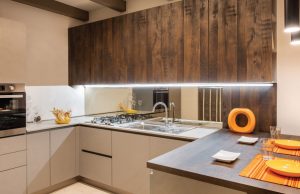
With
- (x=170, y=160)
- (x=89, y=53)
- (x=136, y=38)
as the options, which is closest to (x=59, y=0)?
(x=89, y=53)

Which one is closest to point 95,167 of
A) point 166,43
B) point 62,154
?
point 62,154

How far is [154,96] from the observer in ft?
11.3

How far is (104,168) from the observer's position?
3.15m

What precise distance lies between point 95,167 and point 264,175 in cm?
249

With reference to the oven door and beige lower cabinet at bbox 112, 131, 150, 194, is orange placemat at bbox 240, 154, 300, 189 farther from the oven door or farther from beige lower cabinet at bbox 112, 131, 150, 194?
the oven door

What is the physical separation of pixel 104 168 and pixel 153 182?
1670 mm

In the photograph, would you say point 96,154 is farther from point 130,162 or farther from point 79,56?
point 79,56

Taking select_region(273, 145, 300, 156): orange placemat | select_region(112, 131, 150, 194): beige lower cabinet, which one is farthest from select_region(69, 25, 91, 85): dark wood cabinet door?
select_region(273, 145, 300, 156): orange placemat

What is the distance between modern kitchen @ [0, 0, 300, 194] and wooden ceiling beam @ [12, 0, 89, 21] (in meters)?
0.02

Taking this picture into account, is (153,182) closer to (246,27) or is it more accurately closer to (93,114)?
(246,27)

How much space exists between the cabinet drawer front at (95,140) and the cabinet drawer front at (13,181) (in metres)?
0.85

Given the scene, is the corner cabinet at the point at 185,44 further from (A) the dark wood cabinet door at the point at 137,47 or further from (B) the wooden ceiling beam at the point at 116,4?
(B) the wooden ceiling beam at the point at 116,4

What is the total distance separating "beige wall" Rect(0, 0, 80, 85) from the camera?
11.0ft

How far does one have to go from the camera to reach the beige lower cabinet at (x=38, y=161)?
2867mm
